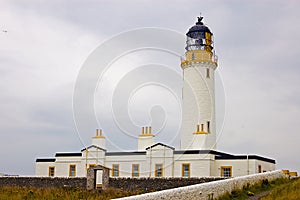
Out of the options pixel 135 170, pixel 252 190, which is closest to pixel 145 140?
pixel 135 170

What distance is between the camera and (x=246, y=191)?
693 inches

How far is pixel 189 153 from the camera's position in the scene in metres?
27.8

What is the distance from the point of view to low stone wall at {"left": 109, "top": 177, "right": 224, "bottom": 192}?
77.7ft

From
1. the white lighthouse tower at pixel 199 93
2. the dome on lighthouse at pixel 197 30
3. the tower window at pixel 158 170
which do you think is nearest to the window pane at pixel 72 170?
the tower window at pixel 158 170

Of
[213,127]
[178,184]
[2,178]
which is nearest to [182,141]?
[213,127]

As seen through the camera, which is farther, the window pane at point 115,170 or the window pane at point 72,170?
the window pane at point 72,170

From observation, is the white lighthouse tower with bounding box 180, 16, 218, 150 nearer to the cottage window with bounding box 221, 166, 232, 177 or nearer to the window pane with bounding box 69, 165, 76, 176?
the cottage window with bounding box 221, 166, 232, 177

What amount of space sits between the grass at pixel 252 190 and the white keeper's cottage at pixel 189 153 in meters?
6.07

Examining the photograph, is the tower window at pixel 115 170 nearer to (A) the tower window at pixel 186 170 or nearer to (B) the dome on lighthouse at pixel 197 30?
(A) the tower window at pixel 186 170

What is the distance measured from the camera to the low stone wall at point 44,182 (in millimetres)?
26406

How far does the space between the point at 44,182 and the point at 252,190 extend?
46.0 feet

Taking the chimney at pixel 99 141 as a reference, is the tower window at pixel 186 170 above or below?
below

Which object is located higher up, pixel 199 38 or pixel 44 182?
pixel 199 38

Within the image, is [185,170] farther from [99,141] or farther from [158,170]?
[99,141]
